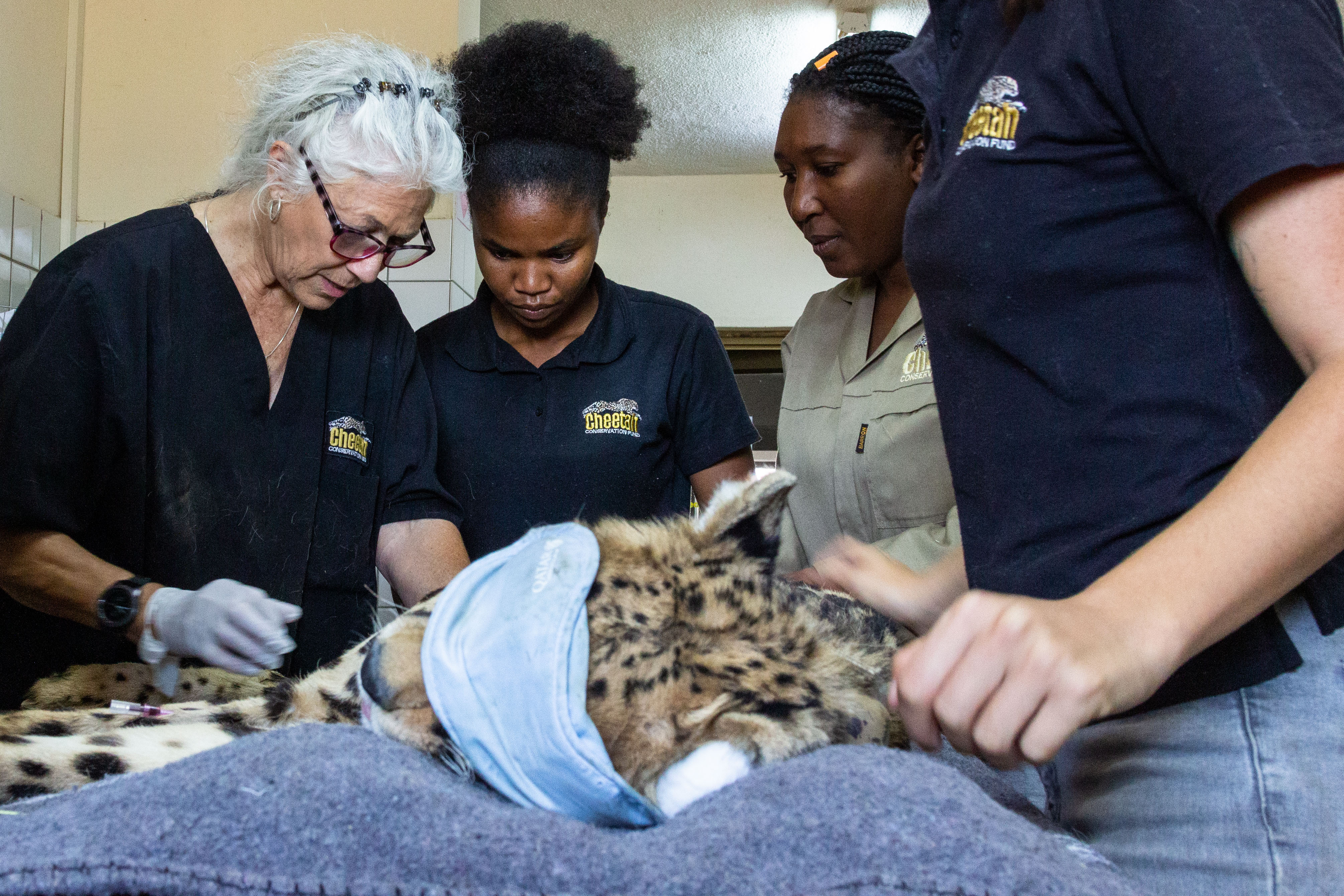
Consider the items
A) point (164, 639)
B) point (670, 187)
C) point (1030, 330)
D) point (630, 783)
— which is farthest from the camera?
point (670, 187)

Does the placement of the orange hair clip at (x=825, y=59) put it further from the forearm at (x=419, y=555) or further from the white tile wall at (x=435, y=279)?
the white tile wall at (x=435, y=279)

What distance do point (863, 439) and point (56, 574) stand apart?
155cm

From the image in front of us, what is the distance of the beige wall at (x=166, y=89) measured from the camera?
14.1ft

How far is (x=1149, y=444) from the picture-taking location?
3.14 ft

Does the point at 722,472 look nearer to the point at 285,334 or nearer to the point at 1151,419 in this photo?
the point at 285,334

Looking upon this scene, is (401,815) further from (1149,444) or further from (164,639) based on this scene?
(164,639)

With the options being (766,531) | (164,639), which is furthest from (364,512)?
(766,531)

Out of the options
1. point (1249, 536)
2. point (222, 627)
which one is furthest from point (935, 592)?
point (222, 627)

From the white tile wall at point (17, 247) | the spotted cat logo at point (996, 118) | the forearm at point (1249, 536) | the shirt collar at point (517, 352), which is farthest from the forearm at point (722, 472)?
the white tile wall at point (17, 247)

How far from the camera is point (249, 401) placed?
81.6 inches

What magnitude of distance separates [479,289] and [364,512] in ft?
2.61

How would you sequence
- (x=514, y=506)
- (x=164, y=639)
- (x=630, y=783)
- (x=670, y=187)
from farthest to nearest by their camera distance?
(x=670, y=187) → (x=514, y=506) → (x=164, y=639) → (x=630, y=783)

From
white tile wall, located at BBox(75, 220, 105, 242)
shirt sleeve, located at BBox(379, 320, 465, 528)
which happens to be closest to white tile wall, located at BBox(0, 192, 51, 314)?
white tile wall, located at BBox(75, 220, 105, 242)

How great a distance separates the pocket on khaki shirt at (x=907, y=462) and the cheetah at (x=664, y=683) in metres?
0.86
